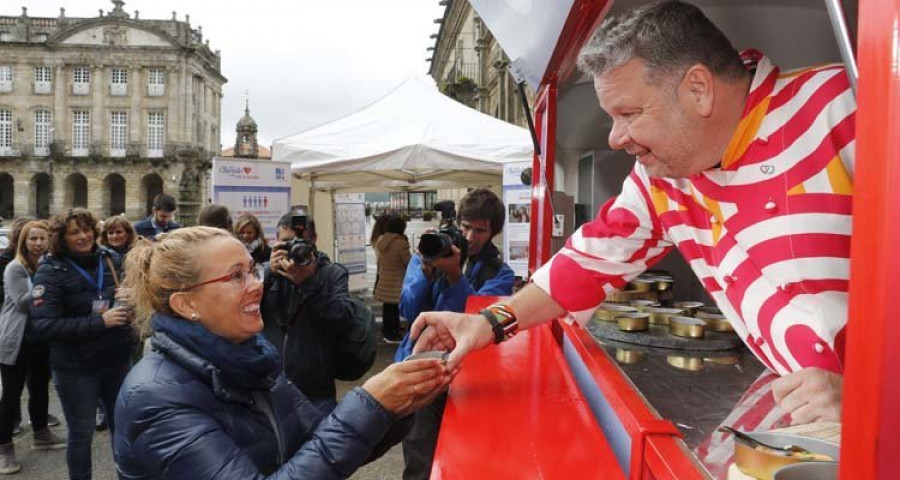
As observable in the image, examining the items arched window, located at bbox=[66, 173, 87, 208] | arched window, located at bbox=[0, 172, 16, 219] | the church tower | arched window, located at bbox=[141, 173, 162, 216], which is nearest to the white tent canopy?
the church tower

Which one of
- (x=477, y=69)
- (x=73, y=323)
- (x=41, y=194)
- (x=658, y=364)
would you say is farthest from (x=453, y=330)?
(x=41, y=194)

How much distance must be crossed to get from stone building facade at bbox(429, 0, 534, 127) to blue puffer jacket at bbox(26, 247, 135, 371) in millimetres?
14469

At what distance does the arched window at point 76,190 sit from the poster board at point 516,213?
60183 millimetres

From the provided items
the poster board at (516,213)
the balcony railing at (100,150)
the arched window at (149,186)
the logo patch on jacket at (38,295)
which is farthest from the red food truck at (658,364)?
the arched window at (149,186)

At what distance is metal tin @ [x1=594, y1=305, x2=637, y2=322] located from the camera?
1.96m

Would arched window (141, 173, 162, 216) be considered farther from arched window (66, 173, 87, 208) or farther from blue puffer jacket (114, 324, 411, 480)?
blue puffer jacket (114, 324, 411, 480)

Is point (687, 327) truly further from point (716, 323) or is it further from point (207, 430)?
point (207, 430)

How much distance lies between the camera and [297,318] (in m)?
3.07

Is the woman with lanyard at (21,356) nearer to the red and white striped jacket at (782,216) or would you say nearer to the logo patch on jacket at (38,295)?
the logo patch on jacket at (38,295)

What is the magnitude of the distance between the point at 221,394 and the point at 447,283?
147 centimetres

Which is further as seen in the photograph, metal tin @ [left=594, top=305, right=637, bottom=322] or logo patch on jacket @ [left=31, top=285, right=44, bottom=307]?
logo patch on jacket @ [left=31, top=285, right=44, bottom=307]

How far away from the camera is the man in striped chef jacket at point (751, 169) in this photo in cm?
96

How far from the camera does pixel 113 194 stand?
5938 cm

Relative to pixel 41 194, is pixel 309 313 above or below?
below
